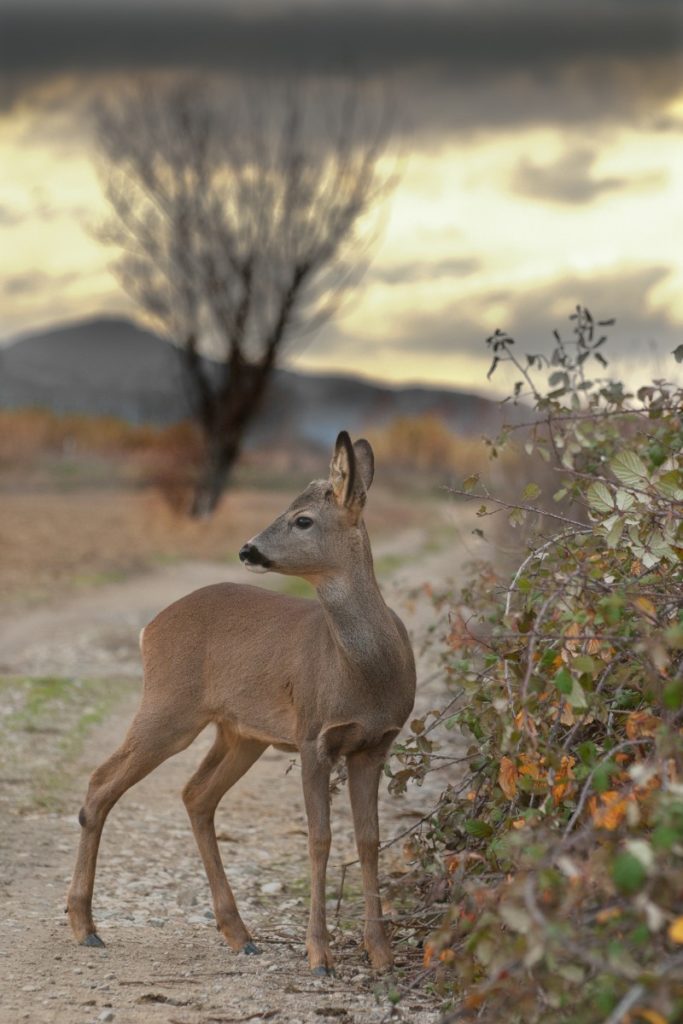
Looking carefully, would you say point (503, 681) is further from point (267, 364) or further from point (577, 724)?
point (267, 364)

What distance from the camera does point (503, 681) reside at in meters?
5.18

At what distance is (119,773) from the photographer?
→ 20.4 ft

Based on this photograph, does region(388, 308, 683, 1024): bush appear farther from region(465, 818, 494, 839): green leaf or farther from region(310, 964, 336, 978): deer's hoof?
region(310, 964, 336, 978): deer's hoof

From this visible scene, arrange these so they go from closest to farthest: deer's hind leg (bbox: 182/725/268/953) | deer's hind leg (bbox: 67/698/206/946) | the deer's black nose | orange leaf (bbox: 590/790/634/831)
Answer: orange leaf (bbox: 590/790/634/831)
the deer's black nose
deer's hind leg (bbox: 67/698/206/946)
deer's hind leg (bbox: 182/725/268/953)

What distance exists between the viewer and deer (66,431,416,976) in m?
5.63

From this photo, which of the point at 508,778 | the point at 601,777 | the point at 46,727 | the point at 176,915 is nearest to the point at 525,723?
the point at 508,778

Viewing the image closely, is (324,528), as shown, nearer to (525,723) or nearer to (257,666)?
(257,666)

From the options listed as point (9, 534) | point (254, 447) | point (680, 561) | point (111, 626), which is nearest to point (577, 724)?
point (680, 561)

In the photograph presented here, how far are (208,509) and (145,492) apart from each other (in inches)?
309

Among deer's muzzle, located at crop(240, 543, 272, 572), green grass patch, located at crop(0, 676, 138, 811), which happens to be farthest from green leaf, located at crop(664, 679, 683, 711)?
green grass patch, located at crop(0, 676, 138, 811)

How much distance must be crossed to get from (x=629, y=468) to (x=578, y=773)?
1.37m

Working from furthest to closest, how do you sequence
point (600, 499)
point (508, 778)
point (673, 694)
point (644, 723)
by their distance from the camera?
1. point (600, 499)
2. point (508, 778)
3. point (644, 723)
4. point (673, 694)

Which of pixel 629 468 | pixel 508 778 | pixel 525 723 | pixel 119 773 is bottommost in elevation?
pixel 119 773

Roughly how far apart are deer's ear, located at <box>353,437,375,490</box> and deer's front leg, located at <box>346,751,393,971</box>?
1.15m
